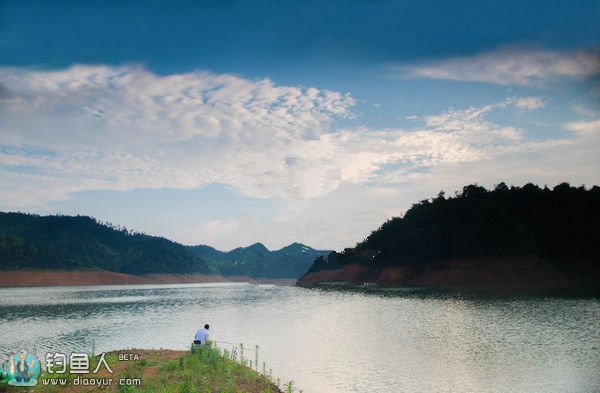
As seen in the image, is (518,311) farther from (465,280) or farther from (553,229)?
(553,229)

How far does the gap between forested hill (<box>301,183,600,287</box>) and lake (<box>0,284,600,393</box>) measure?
53.6m

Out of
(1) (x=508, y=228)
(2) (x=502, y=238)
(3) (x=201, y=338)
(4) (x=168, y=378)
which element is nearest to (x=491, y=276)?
(2) (x=502, y=238)

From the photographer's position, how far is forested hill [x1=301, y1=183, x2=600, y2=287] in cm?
11431

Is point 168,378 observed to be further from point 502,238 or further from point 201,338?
point 502,238

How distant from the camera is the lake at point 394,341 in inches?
967

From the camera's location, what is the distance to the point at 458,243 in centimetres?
12962

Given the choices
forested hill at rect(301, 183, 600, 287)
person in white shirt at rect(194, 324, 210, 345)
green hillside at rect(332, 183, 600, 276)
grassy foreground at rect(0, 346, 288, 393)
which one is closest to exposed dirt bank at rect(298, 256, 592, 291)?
forested hill at rect(301, 183, 600, 287)

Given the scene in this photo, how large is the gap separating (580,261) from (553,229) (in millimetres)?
11667

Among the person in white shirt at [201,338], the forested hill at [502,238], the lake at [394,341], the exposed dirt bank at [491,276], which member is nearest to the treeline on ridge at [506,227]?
the forested hill at [502,238]

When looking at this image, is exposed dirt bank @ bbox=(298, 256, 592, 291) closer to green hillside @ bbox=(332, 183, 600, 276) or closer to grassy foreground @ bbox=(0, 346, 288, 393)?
green hillside @ bbox=(332, 183, 600, 276)

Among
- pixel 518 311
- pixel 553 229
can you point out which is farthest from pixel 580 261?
pixel 518 311

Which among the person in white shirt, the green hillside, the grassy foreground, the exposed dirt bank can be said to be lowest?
the exposed dirt bank

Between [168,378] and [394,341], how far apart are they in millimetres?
21724

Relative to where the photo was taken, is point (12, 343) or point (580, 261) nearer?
point (12, 343)
